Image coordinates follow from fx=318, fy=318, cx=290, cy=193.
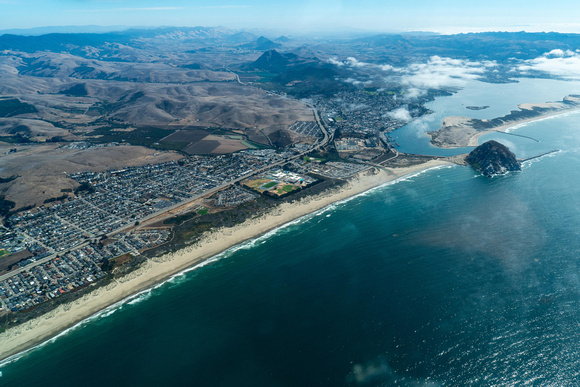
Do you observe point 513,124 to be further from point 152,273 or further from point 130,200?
point 152,273

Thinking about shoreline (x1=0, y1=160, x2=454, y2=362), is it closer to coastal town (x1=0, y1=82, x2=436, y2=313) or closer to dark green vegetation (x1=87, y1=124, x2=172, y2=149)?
coastal town (x1=0, y1=82, x2=436, y2=313)

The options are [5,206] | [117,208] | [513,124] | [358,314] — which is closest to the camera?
[358,314]

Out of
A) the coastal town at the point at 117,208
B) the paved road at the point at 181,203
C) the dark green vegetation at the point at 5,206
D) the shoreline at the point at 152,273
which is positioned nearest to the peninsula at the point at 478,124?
the paved road at the point at 181,203

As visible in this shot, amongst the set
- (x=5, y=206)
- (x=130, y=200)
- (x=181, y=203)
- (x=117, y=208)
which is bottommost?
(x=117, y=208)

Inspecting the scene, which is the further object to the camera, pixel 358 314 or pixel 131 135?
pixel 131 135

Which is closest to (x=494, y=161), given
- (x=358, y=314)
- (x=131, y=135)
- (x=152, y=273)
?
(x=358, y=314)

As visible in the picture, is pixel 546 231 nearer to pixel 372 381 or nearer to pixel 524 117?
pixel 372 381
